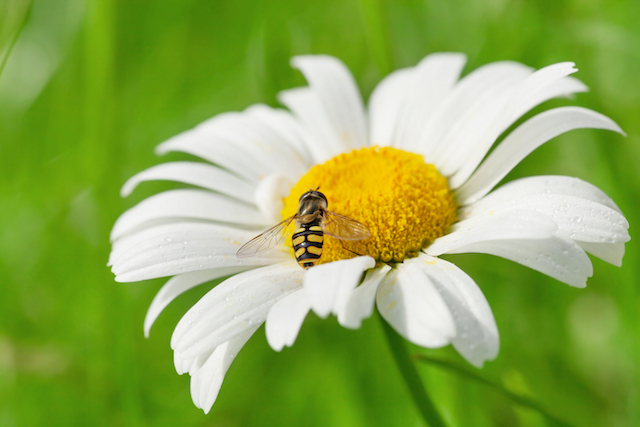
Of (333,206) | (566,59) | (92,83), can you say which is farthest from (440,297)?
(92,83)

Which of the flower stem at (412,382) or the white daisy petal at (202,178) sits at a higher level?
the white daisy petal at (202,178)

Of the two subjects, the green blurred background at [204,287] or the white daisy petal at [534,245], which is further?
the green blurred background at [204,287]

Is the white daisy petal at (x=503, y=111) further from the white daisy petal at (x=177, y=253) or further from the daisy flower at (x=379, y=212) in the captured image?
the white daisy petal at (x=177, y=253)

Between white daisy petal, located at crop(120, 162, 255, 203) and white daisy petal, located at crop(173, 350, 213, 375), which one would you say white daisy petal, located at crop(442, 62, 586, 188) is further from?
white daisy petal, located at crop(173, 350, 213, 375)

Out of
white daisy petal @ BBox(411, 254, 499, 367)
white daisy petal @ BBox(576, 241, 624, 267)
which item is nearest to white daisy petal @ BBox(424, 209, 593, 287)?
white daisy petal @ BBox(411, 254, 499, 367)

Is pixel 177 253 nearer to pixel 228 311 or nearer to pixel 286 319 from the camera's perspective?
pixel 228 311

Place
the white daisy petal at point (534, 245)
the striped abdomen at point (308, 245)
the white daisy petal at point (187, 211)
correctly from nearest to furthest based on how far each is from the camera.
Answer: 1. the white daisy petal at point (534, 245)
2. the striped abdomen at point (308, 245)
3. the white daisy petal at point (187, 211)

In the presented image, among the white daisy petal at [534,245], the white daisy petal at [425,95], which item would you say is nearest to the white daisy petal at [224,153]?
the white daisy petal at [425,95]

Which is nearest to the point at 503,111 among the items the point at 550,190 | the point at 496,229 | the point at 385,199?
the point at 550,190
